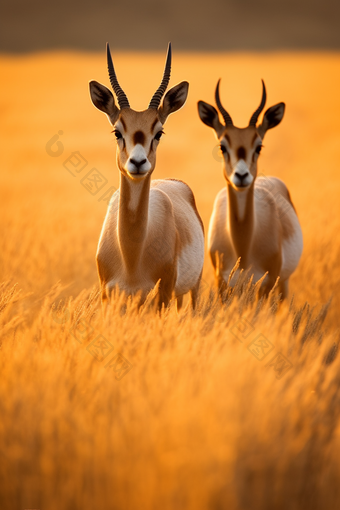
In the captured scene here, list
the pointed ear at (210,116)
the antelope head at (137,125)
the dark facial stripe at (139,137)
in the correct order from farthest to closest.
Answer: the pointed ear at (210,116), the dark facial stripe at (139,137), the antelope head at (137,125)

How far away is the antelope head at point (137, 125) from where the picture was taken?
4.89m

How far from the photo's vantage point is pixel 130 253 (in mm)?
5242

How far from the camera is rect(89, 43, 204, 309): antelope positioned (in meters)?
5.19

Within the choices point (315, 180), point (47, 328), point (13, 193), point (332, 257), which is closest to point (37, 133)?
point (13, 193)

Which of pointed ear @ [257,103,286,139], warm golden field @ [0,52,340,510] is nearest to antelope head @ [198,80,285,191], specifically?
pointed ear @ [257,103,286,139]

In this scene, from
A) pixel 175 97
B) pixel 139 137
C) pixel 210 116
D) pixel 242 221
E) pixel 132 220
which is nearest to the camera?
pixel 139 137

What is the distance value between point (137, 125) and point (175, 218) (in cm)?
146

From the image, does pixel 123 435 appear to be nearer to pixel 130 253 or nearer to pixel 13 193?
pixel 130 253

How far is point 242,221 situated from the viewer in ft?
22.6

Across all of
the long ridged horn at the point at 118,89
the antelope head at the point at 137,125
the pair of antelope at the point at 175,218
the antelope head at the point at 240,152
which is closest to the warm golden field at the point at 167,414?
the pair of antelope at the point at 175,218

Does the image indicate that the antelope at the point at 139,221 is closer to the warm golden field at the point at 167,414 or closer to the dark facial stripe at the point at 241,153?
the warm golden field at the point at 167,414

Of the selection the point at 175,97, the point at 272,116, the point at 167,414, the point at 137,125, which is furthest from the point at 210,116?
the point at 167,414

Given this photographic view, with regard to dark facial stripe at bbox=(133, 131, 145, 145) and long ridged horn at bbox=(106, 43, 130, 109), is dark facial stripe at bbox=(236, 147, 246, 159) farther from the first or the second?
dark facial stripe at bbox=(133, 131, 145, 145)

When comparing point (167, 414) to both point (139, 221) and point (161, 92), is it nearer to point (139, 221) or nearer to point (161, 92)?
point (139, 221)
